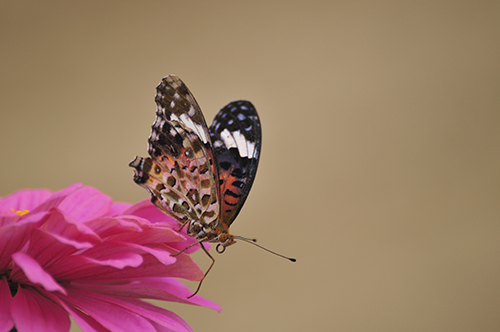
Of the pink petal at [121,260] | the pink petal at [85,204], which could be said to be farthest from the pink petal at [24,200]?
the pink petal at [121,260]

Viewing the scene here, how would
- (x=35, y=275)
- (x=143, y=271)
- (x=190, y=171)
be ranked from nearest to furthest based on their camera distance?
(x=35, y=275), (x=143, y=271), (x=190, y=171)

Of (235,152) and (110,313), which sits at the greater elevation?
(235,152)

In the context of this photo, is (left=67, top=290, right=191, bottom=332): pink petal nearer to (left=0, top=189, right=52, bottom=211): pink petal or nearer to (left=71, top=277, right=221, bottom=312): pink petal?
(left=71, top=277, right=221, bottom=312): pink petal

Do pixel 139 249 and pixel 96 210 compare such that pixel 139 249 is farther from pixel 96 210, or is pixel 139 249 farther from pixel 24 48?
pixel 24 48

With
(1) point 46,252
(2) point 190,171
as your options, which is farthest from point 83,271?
(2) point 190,171

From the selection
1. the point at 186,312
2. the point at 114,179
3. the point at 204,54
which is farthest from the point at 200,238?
the point at 204,54

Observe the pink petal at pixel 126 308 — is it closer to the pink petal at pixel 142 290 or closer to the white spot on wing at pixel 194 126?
the pink petal at pixel 142 290

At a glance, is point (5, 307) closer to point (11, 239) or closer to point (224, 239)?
point (11, 239)

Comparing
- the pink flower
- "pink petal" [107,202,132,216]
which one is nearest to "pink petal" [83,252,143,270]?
the pink flower
